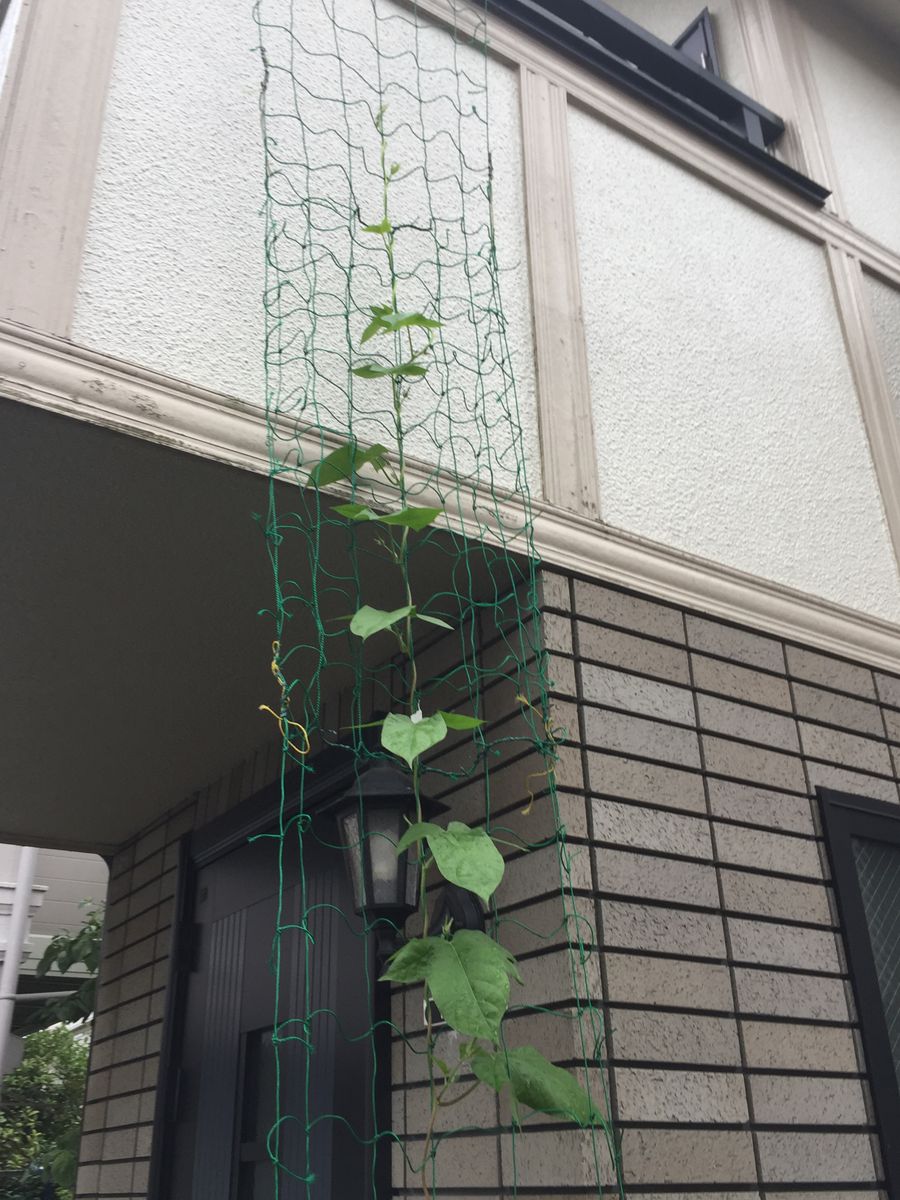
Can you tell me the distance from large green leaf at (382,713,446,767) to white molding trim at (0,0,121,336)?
1.04 m

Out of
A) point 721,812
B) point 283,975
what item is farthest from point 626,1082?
point 283,975

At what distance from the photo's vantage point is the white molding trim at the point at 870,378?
3.71m

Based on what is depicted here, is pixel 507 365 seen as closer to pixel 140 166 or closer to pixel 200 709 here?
pixel 140 166

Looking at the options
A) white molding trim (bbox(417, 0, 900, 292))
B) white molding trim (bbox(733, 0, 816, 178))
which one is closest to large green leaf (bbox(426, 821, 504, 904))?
white molding trim (bbox(417, 0, 900, 292))

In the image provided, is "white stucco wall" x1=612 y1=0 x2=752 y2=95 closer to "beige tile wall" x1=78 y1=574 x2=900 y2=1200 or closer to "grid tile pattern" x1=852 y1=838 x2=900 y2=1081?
"beige tile wall" x1=78 y1=574 x2=900 y2=1200

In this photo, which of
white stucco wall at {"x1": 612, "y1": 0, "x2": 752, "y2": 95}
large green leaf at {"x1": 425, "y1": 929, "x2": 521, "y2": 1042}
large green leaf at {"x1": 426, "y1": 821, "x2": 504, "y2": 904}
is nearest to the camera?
large green leaf at {"x1": 425, "y1": 929, "x2": 521, "y2": 1042}

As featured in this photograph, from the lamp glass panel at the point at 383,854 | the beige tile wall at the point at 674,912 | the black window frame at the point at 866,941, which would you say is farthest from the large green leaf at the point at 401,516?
the black window frame at the point at 866,941

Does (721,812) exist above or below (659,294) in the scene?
below

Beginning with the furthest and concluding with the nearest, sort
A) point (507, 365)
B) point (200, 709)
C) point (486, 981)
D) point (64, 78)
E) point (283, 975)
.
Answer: point (200, 709)
point (283, 975)
point (507, 365)
point (64, 78)
point (486, 981)

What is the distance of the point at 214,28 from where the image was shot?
2807mm

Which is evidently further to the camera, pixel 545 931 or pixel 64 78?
pixel 64 78

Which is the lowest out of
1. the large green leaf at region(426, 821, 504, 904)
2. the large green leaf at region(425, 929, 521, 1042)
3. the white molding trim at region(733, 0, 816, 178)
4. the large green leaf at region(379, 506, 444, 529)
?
the large green leaf at region(425, 929, 521, 1042)

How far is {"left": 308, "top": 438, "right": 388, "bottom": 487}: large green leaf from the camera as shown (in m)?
2.39

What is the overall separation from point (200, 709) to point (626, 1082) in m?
1.87
